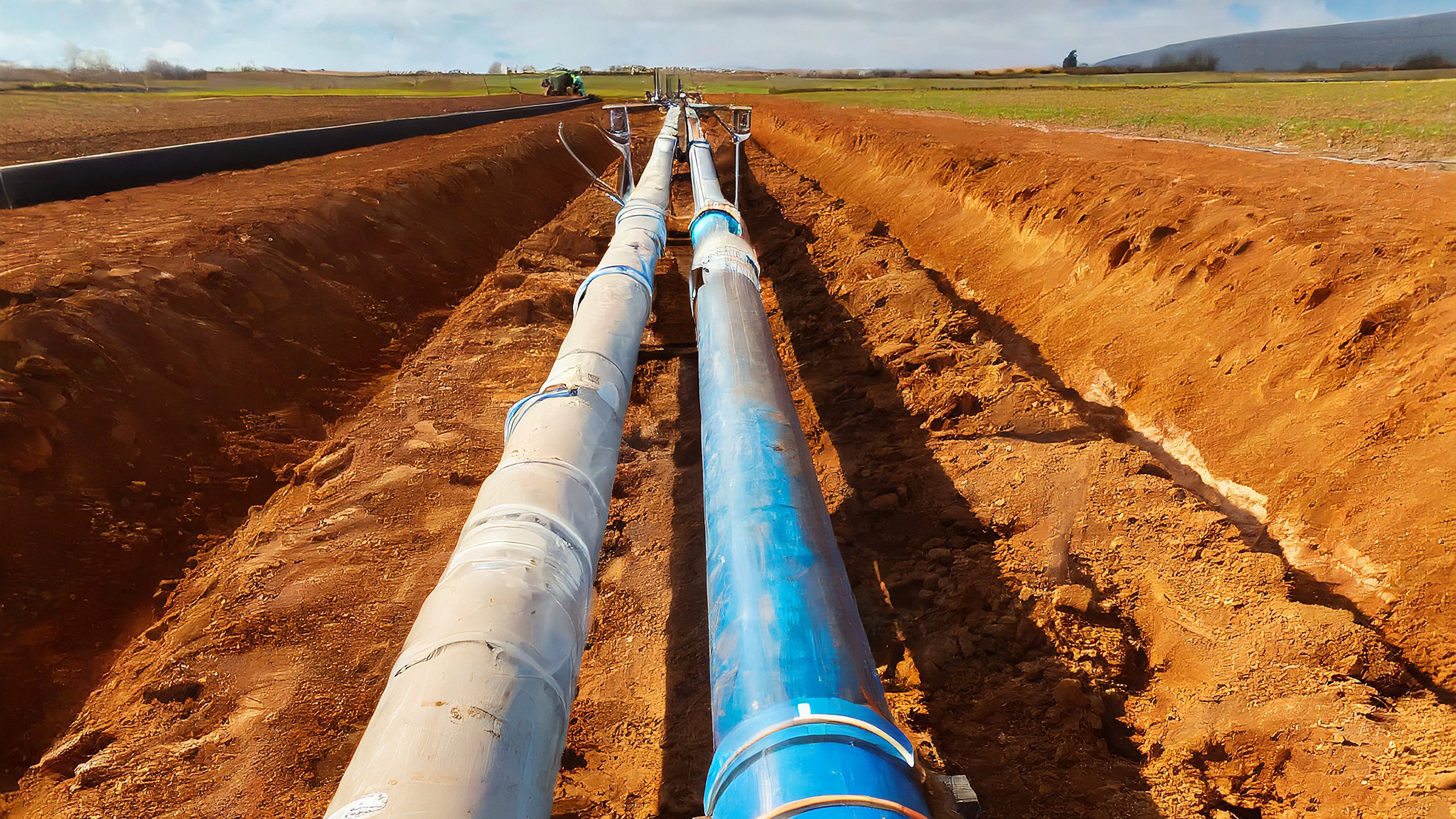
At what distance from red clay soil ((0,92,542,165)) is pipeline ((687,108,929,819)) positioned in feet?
52.8

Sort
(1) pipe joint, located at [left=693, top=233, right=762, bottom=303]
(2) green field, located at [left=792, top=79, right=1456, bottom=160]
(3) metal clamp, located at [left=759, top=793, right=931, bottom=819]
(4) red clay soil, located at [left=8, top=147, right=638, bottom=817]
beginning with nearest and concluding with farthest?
(3) metal clamp, located at [left=759, top=793, right=931, bottom=819] → (4) red clay soil, located at [left=8, top=147, right=638, bottom=817] → (1) pipe joint, located at [left=693, top=233, right=762, bottom=303] → (2) green field, located at [left=792, top=79, right=1456, bottom=160]

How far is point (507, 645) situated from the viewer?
1958mm

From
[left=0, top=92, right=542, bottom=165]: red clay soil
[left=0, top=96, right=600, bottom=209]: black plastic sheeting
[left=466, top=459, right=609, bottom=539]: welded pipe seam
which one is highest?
[left=0, top=92, right=542, bottom=165]: red clay soil

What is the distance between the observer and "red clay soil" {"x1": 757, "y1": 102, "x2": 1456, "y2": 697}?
3332mm

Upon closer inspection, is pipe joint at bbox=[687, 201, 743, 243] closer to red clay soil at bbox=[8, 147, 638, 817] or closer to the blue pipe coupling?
red clay soil at bbox=[8, 147, 638, 817]

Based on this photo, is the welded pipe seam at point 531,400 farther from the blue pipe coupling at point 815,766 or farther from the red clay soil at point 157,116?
the red clay soil at point 157,116

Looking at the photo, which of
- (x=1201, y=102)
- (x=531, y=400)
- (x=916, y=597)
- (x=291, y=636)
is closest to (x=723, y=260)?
(x=531, y=400)

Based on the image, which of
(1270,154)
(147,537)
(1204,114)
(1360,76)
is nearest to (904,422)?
(147,537)

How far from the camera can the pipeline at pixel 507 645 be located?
162 cm

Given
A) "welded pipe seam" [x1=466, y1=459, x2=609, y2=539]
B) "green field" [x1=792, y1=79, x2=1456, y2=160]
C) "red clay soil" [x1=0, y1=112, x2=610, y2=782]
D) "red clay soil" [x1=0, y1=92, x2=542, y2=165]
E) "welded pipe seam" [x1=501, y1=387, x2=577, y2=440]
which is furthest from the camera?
"red clay soil" [x1=0, y1=92, x2=542, y2=165]

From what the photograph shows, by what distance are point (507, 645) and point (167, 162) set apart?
13.2 m

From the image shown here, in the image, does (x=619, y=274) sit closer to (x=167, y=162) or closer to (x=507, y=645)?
(x=507, y=645)

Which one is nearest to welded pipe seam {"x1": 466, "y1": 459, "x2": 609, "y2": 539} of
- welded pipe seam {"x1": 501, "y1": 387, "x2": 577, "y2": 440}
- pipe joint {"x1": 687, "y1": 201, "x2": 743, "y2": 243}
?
welded pipe seam {"x1": 501, "y1": 387, "x2": 577, "y2": 440}

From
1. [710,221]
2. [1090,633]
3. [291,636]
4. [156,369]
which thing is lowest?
[291,636]
